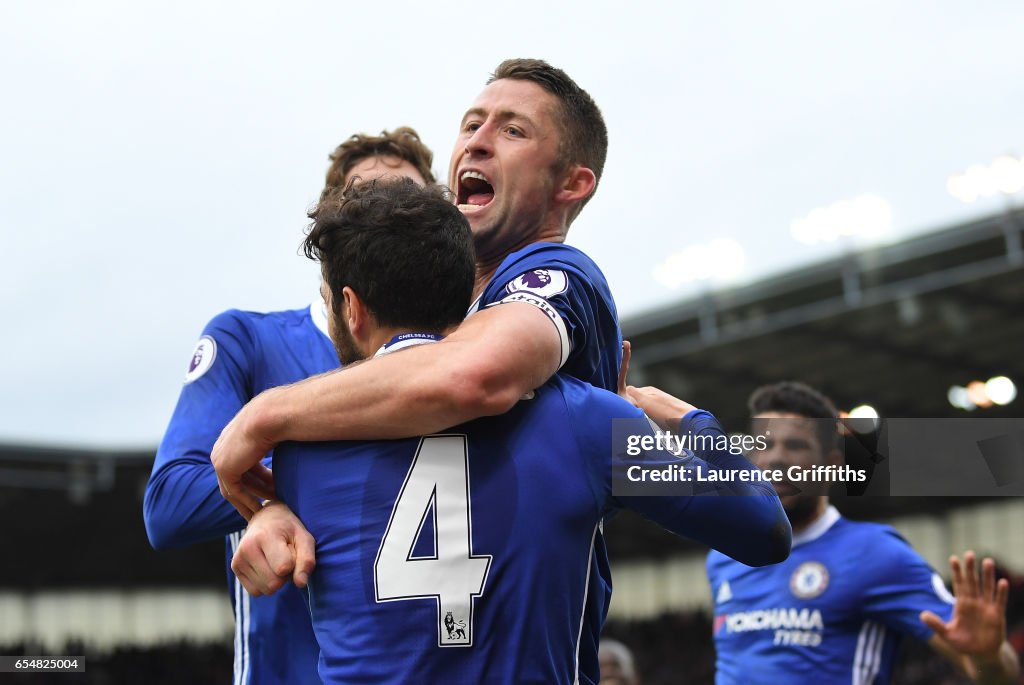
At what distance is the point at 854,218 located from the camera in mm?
20422

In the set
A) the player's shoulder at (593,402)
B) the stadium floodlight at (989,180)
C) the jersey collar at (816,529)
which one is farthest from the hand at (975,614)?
the stadium floodlight at (989,180)

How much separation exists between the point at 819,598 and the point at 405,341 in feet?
10.5

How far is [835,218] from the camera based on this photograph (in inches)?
821

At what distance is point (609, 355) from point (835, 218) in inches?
749

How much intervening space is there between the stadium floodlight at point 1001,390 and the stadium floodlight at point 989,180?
3648mm

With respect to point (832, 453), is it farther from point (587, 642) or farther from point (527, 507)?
point (527, 507)

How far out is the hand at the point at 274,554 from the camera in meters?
2.21

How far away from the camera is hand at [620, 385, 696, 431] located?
2596 millimetres

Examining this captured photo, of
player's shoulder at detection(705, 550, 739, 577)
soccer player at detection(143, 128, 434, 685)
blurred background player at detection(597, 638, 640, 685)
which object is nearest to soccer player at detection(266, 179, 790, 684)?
soccer player at detection(143, 128, 434, 685)

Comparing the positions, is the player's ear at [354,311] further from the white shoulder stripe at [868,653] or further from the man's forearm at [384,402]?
the white shoulder stripe at [868,653]

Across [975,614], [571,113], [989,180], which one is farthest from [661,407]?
[989,180]

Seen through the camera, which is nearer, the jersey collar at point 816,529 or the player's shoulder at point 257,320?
the player's shoulder at point 257,320

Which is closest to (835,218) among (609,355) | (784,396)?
(784,396)

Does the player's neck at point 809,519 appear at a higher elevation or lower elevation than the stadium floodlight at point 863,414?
lower
